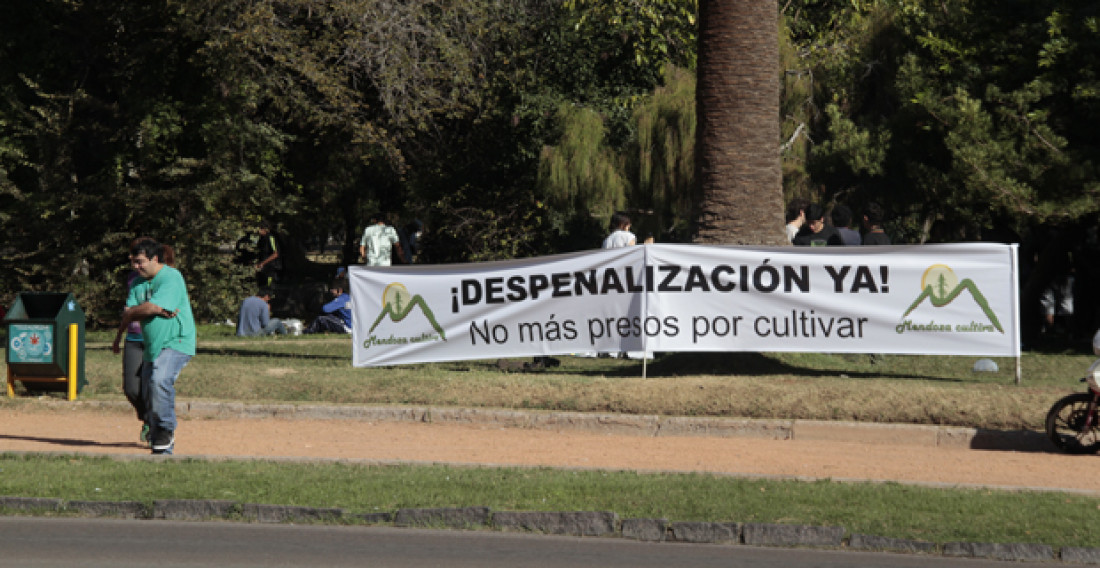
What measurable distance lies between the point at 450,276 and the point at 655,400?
3141mm

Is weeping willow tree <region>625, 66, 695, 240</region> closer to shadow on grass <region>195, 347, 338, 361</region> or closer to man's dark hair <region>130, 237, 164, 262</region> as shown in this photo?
shadow on grass <region>195, 347, 338, 361</region>

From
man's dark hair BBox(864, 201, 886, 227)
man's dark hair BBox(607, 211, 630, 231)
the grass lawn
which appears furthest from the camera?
man's dark hair BBox(607, 211, 630, 231)

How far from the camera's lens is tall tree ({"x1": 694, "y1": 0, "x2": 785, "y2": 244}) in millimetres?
14328

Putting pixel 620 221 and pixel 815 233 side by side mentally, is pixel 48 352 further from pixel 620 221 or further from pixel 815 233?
pixel 815 233

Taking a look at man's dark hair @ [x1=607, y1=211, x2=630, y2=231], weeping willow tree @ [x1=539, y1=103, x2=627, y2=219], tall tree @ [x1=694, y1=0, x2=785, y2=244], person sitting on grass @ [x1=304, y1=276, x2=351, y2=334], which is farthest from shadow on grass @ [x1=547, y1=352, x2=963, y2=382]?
weeping willow tree @ [x1=539, y1=103, x2=627, y2=219]

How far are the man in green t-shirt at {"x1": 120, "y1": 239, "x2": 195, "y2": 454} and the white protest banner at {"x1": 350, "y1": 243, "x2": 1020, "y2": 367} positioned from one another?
4.17 m

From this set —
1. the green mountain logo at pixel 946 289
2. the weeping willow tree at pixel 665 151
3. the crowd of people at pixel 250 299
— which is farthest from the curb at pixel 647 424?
Result: the weeping willow tree at pixel 665 151

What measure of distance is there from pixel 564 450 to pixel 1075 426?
169 inches

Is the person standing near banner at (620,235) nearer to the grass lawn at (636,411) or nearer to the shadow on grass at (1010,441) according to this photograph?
the grass lawn at (636,411)

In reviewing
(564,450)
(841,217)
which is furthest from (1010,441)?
(841,217)

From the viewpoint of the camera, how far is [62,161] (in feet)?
74.5

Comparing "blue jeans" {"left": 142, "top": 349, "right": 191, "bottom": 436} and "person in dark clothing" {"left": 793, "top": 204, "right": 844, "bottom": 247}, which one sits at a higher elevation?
"person in dark clothing" {"left": 793, "top": 204, "right": 844, "bottom": 247}

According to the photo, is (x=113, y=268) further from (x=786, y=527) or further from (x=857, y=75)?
(x=786, y=527)

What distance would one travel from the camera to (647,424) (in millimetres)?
11625
